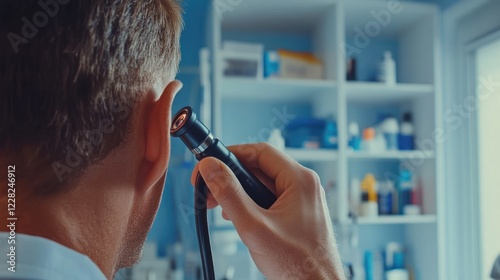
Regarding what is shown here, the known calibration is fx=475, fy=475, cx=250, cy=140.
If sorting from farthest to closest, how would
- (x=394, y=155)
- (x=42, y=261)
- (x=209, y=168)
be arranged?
(x=394, y=155), (x=209, y=168), (x=42, y=261)

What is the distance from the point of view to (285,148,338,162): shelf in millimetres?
1718

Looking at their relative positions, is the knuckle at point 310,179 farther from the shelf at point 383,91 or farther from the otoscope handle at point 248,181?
the shelf at point 383,91

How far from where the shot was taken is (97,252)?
0.44 metres

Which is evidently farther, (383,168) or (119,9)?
(383,168)

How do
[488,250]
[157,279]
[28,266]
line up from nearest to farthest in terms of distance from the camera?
[28,266] < [157,279] < [488,250]

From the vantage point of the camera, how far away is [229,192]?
1.87 ft

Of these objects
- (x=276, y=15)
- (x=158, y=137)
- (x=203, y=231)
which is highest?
(x=276, y=15)

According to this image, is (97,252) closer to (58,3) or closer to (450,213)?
(58,3)

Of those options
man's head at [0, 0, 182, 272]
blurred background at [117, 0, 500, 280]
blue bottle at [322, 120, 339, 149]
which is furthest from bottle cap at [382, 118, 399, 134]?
man's head at [0, 0, 182, 272]

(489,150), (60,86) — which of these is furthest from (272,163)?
(489,150)

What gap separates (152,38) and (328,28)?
1.42 m

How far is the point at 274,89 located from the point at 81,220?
4.64ft

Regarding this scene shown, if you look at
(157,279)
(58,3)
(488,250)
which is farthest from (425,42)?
(58,3)

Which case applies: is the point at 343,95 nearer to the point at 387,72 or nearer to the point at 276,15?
the point at 387,72
